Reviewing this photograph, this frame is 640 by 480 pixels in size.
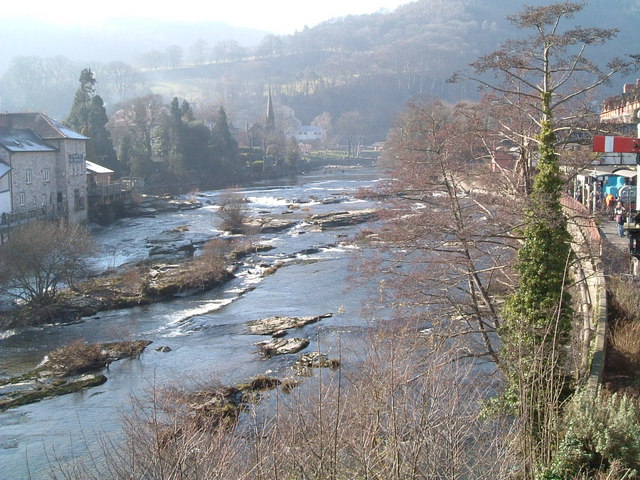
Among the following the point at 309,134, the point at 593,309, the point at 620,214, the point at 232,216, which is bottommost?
the point at 232,216

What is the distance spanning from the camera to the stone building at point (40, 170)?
41.2 meters

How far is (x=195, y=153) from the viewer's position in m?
81.8

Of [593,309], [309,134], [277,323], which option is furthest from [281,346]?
[309,134]

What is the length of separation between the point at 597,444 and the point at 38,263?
23191 mm

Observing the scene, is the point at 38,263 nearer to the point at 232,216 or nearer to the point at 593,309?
the point at 232,216

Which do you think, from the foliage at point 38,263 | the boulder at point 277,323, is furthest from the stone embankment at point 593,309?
the foliage at point 38,263

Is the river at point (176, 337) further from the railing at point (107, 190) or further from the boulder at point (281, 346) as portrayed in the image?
the railing at point (107, 190)

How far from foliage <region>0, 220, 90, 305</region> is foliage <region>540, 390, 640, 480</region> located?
21766 millimetres

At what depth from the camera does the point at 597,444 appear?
929cm

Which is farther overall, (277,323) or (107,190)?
(107,190)

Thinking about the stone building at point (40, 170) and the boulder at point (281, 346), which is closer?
the boulder at point (281, 346)

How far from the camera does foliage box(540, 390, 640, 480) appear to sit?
9148 millimetres

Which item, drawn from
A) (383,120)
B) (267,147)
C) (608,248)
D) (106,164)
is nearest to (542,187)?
(608,248)

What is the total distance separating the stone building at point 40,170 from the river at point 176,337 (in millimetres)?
5481
